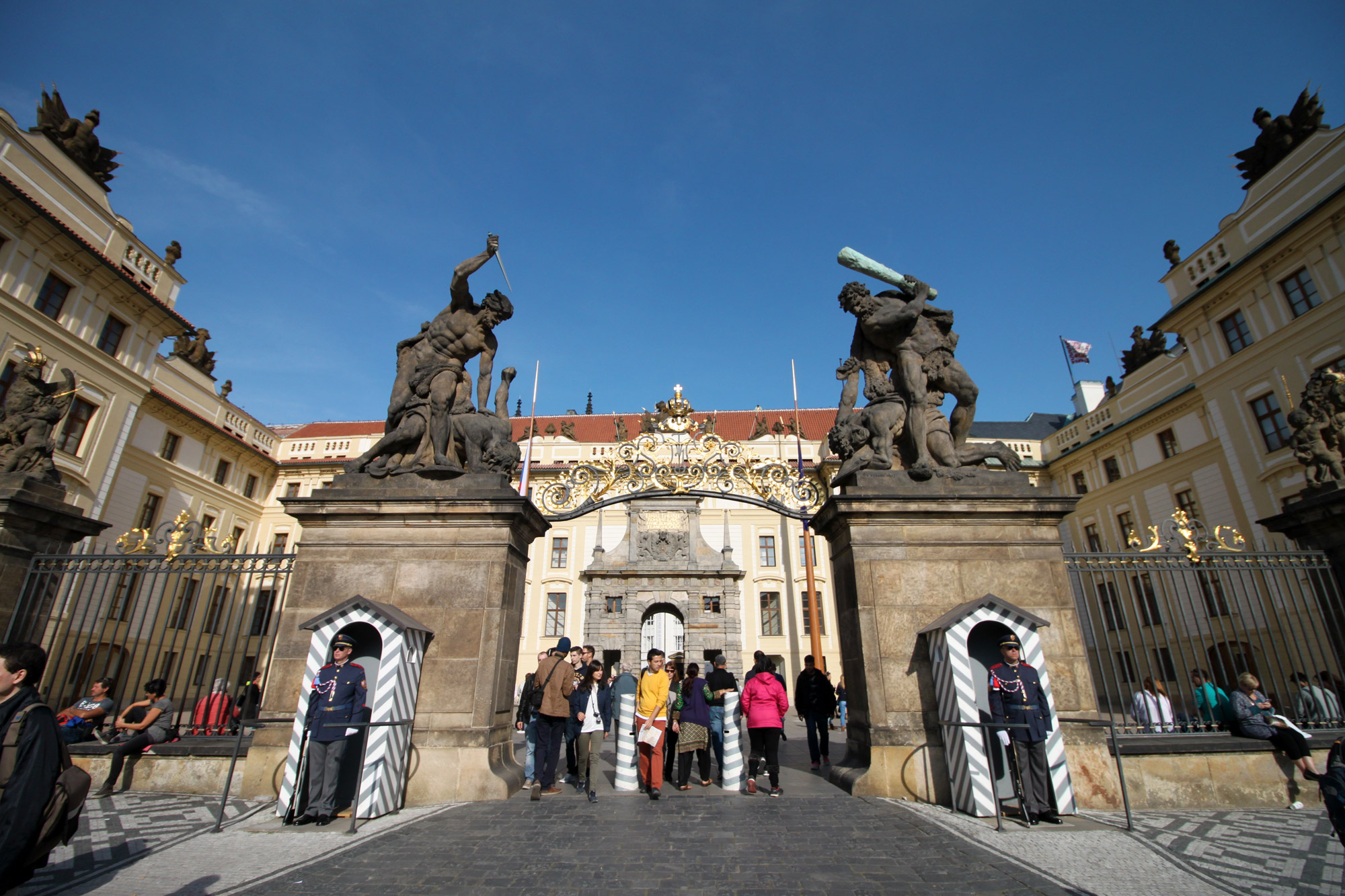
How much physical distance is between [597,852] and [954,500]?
5286 millimetres

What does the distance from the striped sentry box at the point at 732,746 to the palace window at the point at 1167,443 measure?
2128cm

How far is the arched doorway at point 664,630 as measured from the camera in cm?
3169

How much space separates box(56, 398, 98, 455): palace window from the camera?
740 inches

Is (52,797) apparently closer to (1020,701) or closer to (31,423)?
(1020,701)

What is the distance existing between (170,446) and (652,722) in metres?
25.8

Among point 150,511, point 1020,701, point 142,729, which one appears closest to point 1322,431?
point 1020,701

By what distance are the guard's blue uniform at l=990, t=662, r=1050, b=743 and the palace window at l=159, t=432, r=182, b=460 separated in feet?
92.5

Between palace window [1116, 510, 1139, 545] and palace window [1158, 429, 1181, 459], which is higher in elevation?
palace window [1158, 429, 1181, 459]

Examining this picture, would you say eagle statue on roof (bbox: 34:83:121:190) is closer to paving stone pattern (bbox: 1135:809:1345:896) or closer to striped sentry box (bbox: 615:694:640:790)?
striped sentry box (bbox: 615:694:640:790)

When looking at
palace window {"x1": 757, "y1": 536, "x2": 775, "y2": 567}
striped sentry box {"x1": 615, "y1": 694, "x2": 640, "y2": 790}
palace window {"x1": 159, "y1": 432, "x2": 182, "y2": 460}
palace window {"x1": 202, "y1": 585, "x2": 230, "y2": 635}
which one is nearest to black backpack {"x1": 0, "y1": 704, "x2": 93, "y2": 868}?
palace window {"x1": 202, "y1": 585, "x2": 230, "y2": 635}

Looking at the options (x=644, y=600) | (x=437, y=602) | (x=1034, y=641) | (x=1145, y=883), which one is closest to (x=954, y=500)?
(x=1034, y=641)

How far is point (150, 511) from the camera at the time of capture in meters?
23.3

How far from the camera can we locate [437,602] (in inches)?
288

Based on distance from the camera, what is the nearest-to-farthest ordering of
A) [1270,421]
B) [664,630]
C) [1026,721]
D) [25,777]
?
[25,777] → [1026,721] → [1270,421] → [664,630]
